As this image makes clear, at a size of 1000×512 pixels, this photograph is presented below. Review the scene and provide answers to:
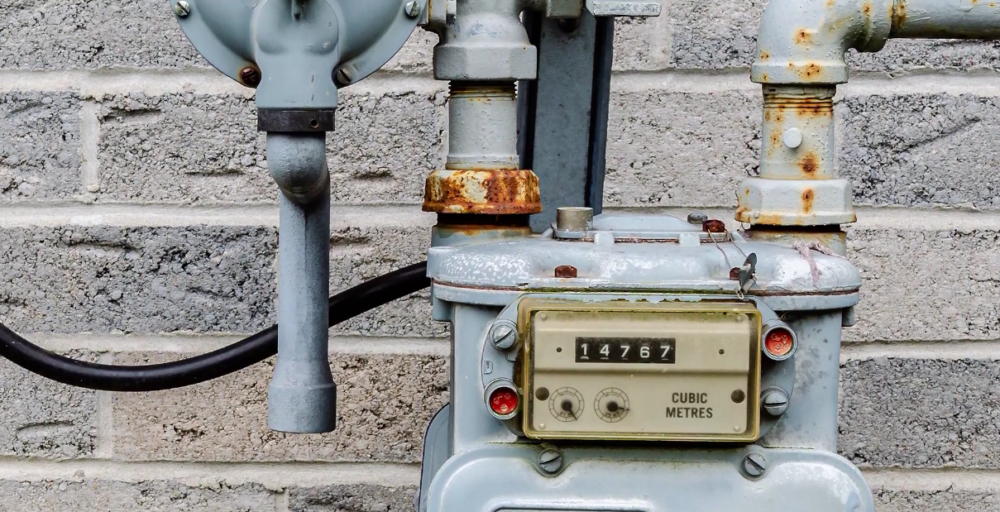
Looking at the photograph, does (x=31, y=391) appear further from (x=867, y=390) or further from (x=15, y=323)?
(x=867, y=390)

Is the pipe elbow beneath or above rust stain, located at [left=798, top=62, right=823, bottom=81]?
above

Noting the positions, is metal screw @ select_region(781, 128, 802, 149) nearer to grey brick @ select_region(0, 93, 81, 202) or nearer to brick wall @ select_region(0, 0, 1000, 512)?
brick wall @ select_region(0, 0, 1000, 512)

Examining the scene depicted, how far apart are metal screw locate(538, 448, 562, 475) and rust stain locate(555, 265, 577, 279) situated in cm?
12

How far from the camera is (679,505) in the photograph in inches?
29.5

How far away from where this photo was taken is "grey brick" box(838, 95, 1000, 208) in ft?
4.23

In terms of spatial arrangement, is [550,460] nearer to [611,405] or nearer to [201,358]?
[611,405]

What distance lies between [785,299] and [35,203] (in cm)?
96

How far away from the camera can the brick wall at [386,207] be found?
1.29 meters

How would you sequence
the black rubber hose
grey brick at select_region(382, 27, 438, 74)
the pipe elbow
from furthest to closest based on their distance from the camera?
grey brick at select_region(382, 27, 438, 74), the black rubber hose, the pipe elbow

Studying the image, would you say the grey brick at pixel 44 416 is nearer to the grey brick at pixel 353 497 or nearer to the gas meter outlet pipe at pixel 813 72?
the grey brick at pixel 353 497

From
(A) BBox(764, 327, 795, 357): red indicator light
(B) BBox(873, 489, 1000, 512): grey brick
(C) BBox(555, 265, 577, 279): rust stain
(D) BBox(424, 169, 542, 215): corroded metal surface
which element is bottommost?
(B) BBox(873, 489, 1000, 512): grey brick

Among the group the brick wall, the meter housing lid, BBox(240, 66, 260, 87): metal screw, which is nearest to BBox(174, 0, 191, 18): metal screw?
BBox(240, 66, 260, 87): metal screw

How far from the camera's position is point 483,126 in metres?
0.85

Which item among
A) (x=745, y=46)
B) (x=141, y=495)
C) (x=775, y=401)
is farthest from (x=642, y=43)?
(x=141, y=495)
